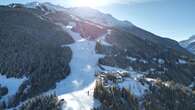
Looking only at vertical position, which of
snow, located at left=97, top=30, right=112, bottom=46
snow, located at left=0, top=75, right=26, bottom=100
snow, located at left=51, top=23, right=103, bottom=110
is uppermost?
snow, located at left=51, top=23, right=103, bottom=110

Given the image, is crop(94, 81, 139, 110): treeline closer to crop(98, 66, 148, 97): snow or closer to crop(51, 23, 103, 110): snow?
crop(51, 23, 103, 110): snow

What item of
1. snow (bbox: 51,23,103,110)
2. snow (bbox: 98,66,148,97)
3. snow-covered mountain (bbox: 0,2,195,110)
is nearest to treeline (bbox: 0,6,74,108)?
snow-covered mountain (bbox: 0,2,195,110)

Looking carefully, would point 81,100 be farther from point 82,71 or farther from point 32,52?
point 32,52

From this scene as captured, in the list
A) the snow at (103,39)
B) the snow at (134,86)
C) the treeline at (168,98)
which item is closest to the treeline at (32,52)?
the snow at (103,39)

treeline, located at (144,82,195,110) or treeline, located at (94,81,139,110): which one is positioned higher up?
treeline, located at (94,81,139,110)

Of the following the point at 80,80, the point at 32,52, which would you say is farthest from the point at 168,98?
the point at 32,52

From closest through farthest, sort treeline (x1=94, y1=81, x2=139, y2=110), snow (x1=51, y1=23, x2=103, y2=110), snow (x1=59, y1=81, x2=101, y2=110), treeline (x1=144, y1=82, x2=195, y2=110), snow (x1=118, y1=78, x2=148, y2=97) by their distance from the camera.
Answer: snow (x1=59, y1=81, x2=101, y2=110) → snow (x1=51, y1=23, x2=103, y2=110) → treeline (x1=94, y1=81, x2=139, y2=110) → treeline (x1=144, y1=82, x2=195, y2=110) → snow (x1=118, y1=78, x2=148, y2=97)

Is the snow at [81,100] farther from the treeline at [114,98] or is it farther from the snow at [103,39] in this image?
the snow at [103,39]
